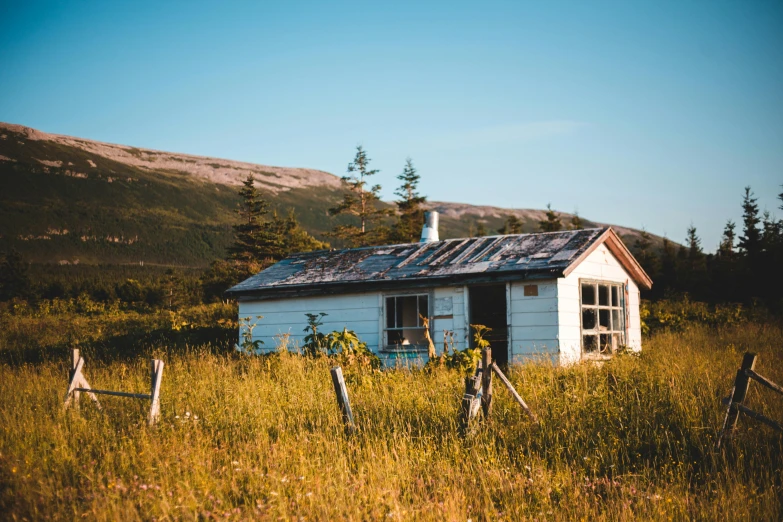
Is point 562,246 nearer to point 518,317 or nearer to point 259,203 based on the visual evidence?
point 518,317

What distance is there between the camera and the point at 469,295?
13602mm

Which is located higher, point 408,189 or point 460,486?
point 408,189

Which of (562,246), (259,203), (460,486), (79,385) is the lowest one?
(460,486)

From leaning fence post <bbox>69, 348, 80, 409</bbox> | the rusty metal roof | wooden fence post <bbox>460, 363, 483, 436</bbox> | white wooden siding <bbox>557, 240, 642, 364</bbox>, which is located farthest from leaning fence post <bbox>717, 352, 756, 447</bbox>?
leaning fence post <bbox>69, 348, 80, 409</bbox>

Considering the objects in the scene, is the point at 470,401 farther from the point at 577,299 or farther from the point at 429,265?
the point at 429,265

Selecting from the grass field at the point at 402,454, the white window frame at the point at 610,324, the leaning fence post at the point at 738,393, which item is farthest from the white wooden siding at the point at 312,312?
A: the leaning fence post at the point at 738,393

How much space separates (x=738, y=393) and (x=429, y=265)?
905cm

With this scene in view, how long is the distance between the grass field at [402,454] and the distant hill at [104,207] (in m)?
63.4

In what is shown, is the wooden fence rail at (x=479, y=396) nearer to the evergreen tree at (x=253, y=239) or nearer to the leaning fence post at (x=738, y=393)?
the leaning fence post at (x=738, y=393)

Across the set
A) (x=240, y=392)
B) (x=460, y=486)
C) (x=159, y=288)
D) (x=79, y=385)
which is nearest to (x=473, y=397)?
(x=460, y=486)

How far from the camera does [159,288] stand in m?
49.2

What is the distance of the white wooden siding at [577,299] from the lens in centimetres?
1264

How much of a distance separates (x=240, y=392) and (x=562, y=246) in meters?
8.25

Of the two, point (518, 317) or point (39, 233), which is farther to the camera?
point (39, 233)
